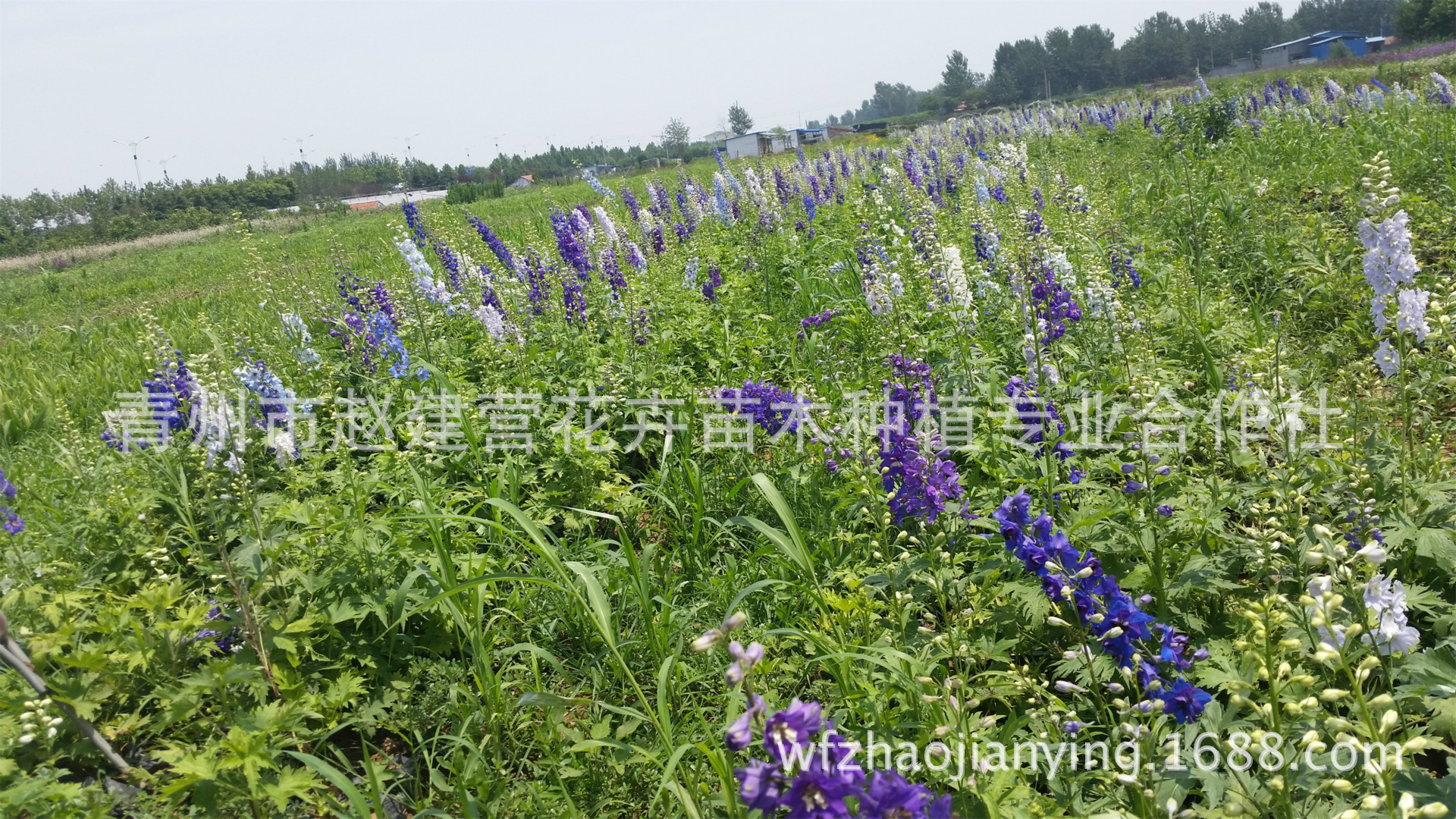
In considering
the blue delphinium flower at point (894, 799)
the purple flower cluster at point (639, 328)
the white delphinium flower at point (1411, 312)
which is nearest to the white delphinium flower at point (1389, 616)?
the white delphinium flower at point (1411, 312)

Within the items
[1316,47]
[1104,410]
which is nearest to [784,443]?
[1104,410]

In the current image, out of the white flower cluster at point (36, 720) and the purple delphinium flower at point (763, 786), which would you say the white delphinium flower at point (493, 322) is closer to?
the white flower cluster at point (36, 720)

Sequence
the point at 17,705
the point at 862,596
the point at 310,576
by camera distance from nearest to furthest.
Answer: the point at 17,705
the point at 862,596
the point at 310,576

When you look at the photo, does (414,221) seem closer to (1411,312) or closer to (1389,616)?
(1411,312)

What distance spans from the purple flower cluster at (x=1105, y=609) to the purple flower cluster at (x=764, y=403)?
191 centimetres

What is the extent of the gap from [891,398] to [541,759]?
1.94m

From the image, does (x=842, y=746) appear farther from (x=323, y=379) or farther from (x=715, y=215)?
(x=715, y=215)

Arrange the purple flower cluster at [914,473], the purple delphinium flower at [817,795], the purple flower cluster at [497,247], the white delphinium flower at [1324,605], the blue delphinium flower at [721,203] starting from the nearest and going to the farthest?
the purple delphinium flower at [817,795]
the white delphinium flower at [1324,605]
the purple flower cluster at [914,473]
the purple flower cluster at [497,247]
the blue delphinium flower at [721,203]

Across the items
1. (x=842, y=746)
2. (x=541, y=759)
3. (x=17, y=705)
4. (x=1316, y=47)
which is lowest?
(x=541, y=759)

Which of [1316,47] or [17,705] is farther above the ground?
[1316,47]

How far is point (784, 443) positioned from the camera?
3943 mm

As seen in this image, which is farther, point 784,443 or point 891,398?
point 784,443

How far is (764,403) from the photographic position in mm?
3949

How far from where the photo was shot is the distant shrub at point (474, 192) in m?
22.5
